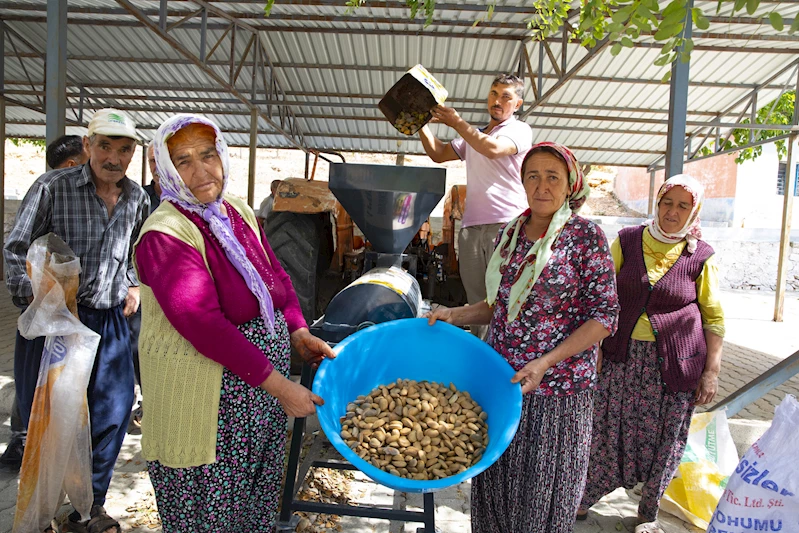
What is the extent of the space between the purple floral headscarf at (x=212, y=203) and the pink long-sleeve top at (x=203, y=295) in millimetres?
28

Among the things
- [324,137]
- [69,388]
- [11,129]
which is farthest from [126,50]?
[69,388]

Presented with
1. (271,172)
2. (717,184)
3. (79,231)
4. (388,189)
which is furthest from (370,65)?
(271,172)

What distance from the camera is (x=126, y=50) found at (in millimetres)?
8516

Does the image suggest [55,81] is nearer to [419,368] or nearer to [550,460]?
[419,368]

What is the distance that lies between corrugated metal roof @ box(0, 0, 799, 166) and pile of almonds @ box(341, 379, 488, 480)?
519cm

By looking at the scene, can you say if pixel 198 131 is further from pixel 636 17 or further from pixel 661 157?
pixel 661 157

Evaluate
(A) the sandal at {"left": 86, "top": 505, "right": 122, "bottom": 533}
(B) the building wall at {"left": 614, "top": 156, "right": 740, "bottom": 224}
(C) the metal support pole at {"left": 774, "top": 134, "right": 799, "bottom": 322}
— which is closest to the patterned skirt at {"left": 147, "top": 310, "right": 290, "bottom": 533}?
(A) the sandal at {"left": 86, "top": 505, "right": 122, "bottom": 533}

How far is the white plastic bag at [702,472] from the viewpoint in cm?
250

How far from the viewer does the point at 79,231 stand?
7.04ft

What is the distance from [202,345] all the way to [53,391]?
3.27 ft

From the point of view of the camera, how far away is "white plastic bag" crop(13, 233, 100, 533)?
6.42 feet

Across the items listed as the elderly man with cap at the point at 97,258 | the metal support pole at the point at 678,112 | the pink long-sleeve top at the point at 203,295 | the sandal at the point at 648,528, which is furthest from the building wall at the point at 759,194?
the pink long-sleeve top at the point at 203,295

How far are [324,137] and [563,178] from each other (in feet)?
34.9

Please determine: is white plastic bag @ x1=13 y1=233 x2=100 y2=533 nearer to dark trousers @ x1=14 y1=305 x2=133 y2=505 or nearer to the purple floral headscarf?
dark trousers @ x1=14 y1=305 x2=133 y2=505
